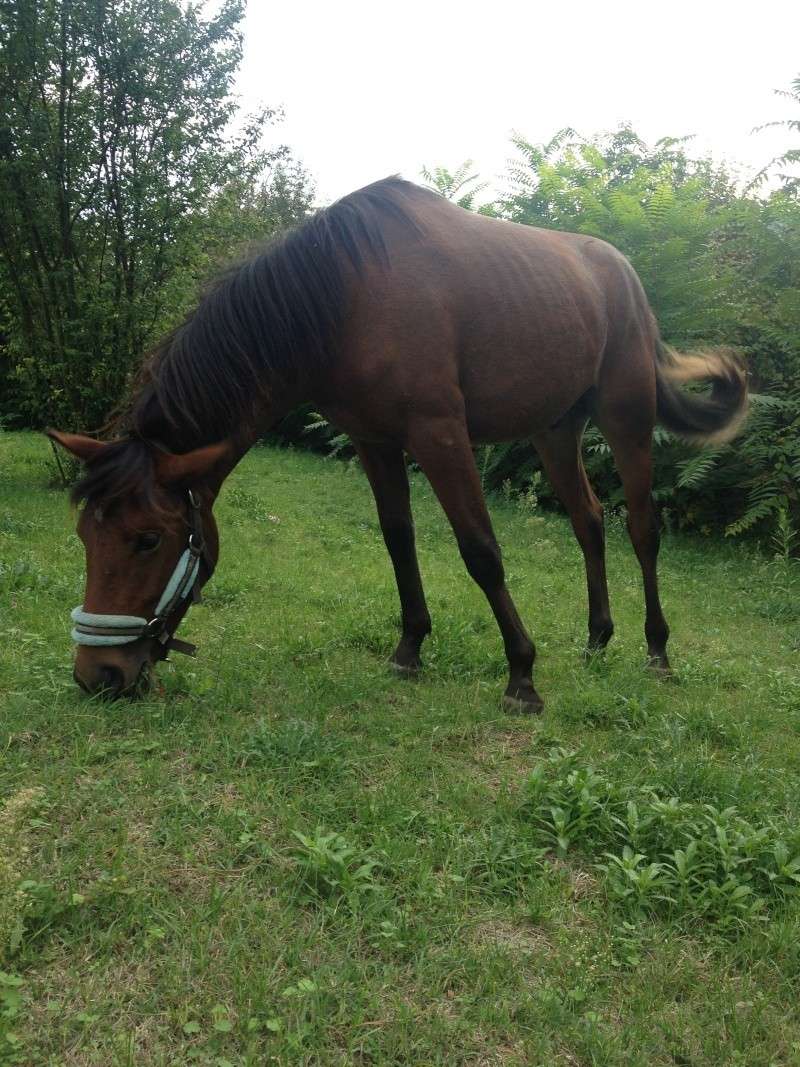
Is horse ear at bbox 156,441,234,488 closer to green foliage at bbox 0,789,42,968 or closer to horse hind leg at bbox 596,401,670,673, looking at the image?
green foliage at bbox 0,789,42,968

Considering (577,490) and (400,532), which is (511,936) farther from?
(577,490)

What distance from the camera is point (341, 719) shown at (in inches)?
120

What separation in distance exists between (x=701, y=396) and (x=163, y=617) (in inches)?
152

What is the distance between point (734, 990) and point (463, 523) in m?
1.97

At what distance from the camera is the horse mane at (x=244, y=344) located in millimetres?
2768

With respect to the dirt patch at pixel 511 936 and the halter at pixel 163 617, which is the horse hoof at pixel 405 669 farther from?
the dirt patch at pixel 511 936

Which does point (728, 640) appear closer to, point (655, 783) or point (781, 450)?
point (655, 783)

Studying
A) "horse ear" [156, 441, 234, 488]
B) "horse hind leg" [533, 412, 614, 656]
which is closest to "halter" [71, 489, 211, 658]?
"horse ear" [156, 441, 234, 488]

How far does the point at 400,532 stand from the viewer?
3.81 m

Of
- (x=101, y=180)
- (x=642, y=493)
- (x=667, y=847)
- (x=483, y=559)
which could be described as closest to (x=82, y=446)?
(x=483, y=559)

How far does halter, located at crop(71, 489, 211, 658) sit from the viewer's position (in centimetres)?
263

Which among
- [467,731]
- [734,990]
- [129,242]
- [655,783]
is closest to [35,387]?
[129,242]

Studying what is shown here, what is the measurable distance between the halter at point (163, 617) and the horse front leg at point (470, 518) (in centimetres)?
98

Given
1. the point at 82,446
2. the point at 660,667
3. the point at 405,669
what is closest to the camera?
the point at 82,446
